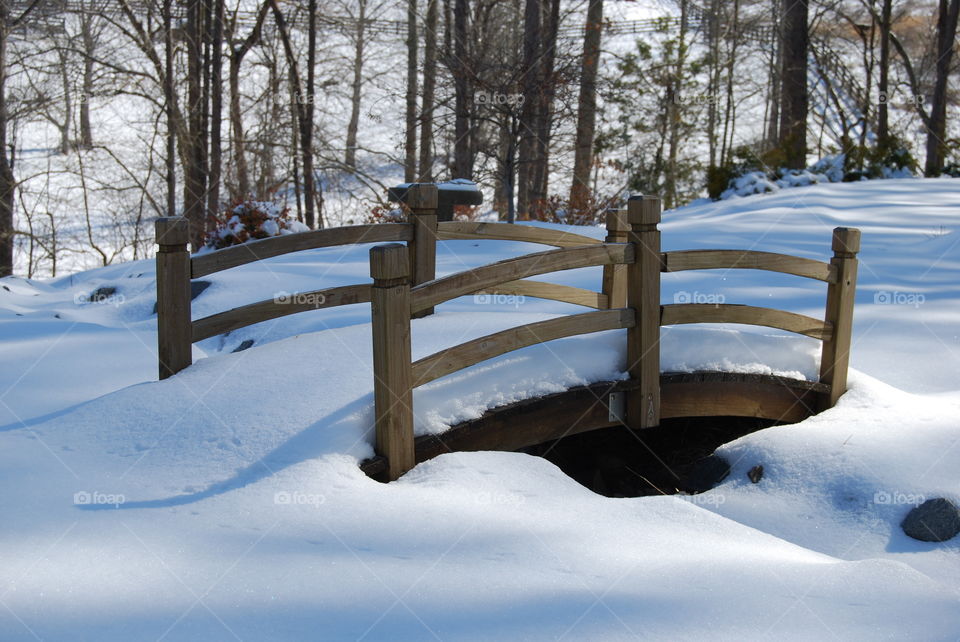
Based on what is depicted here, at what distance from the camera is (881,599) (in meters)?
3.05

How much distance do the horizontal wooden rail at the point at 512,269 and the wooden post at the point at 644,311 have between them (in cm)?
9

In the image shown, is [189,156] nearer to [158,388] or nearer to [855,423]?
[158,388]

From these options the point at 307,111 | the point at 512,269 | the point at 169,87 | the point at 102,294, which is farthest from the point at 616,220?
the point at 169,87

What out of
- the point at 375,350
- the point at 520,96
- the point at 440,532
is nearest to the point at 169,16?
the point at 520,96

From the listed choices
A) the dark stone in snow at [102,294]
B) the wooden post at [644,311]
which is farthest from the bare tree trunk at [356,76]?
the wooden post at [644,311]

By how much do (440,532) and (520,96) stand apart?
394 inches

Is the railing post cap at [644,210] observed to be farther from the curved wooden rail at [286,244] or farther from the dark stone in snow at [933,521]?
the dark stone in snow at [933,521]

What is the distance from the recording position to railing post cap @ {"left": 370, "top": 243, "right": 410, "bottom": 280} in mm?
3775

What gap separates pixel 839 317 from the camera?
5.57 meters

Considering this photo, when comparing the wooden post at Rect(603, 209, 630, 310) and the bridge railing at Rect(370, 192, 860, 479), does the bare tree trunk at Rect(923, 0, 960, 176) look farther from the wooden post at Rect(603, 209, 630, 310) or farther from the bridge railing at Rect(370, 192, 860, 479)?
the wooden post at Rect(603, 209, 630, 310)

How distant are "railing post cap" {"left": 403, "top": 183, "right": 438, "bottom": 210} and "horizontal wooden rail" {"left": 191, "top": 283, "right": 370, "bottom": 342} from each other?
647mm

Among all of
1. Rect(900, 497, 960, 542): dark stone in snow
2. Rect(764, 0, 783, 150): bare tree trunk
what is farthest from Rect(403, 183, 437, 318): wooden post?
Rect(764, 0, 783, 150): bare tree trunk

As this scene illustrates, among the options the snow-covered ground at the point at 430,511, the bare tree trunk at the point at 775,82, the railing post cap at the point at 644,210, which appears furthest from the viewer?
the bare tree trunk at the point at 775,82

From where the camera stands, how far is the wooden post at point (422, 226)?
540cm
